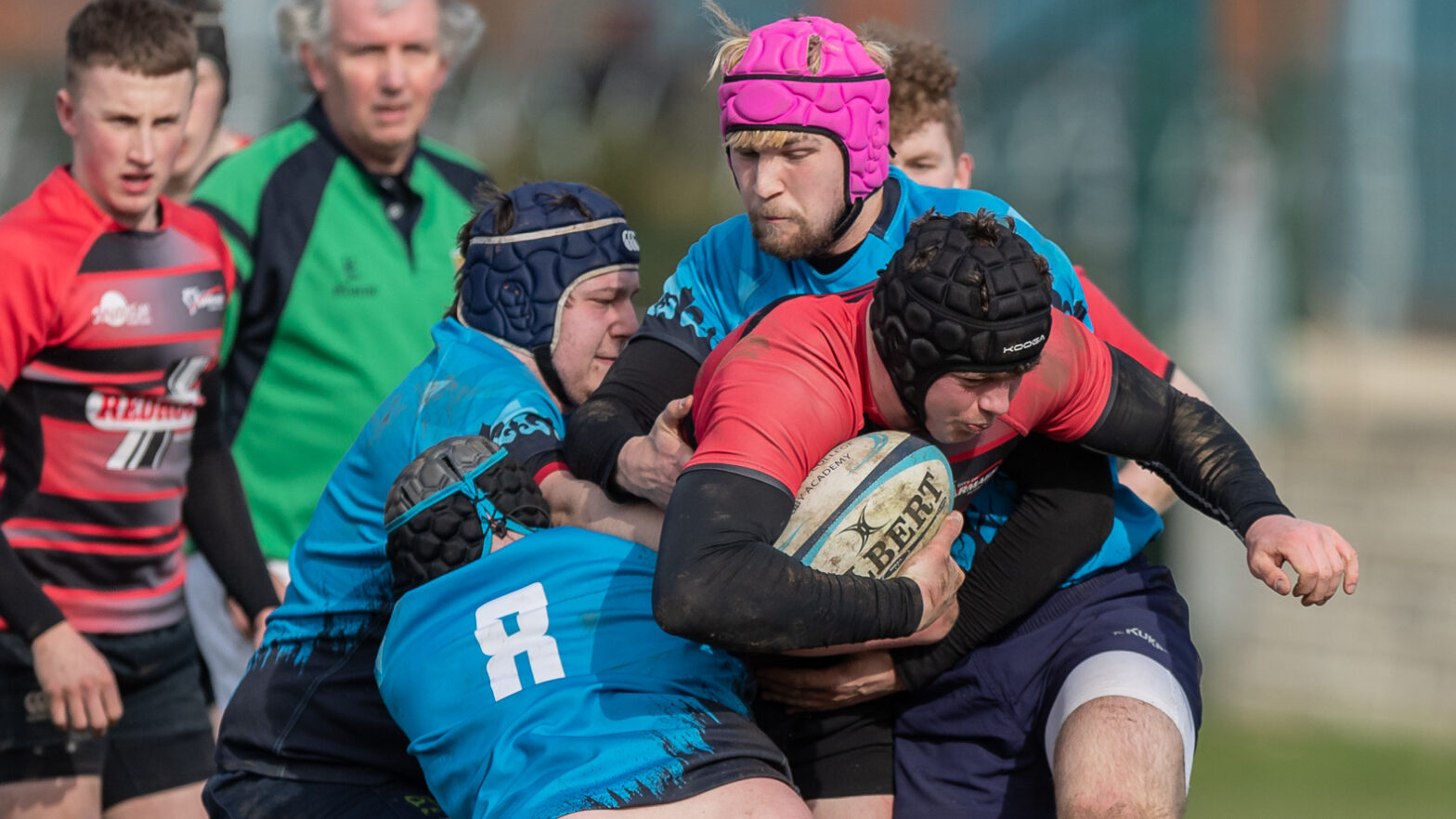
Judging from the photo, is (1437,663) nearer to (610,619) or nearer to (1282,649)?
(1282,649)

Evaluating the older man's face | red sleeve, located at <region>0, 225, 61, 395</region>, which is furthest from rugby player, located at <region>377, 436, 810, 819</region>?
the older man's face

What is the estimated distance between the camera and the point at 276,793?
416 centimetres

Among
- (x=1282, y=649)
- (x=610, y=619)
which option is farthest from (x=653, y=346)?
(x=1282, y=649)

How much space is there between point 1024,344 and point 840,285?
2.39ft

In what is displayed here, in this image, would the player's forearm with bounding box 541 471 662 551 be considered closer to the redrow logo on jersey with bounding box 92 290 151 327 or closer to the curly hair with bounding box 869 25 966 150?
the redrow logo on jersey with bounding box 92 290 151 327

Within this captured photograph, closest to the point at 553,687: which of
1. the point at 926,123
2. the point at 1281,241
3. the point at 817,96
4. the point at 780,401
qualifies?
the point at 780,401

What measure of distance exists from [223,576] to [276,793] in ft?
5.28

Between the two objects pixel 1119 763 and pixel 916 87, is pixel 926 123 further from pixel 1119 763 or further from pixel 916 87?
pixel 1119 763

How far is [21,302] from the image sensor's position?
487cm

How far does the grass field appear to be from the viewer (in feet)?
29.3

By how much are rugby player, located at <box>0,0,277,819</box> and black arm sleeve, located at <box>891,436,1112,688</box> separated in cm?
244

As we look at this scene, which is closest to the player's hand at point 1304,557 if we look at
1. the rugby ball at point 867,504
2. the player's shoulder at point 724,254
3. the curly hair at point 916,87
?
the rugby ball at point 867,504

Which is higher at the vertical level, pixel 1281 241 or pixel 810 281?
pixel 810 281

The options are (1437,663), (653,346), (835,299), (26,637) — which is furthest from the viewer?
(1437,663)
